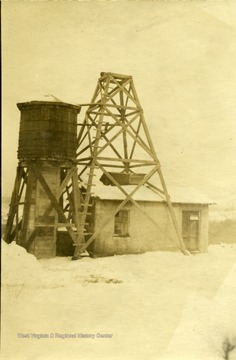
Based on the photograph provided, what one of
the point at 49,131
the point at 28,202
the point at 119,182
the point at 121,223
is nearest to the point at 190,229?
the point at 121,223

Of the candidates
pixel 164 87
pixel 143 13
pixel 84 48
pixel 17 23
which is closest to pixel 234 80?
pixel 164 87

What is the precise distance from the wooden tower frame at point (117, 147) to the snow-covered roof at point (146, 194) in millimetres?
122

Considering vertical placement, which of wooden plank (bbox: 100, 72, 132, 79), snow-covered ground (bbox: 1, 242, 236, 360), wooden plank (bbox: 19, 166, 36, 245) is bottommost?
snow-covered ground (bbox: 1, 242, 236, 360)

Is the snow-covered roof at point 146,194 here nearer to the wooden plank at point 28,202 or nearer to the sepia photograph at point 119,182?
the sepia photograph at point 119,182

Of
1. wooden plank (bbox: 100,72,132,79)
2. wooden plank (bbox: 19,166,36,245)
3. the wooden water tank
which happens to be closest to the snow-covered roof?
the wooden water tank

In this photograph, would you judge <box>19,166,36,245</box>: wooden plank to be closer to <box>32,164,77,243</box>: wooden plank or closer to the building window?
<box>32,164,77,243</box>: wooden plank

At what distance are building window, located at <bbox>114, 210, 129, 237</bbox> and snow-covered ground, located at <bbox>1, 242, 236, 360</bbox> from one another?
7.07 feet

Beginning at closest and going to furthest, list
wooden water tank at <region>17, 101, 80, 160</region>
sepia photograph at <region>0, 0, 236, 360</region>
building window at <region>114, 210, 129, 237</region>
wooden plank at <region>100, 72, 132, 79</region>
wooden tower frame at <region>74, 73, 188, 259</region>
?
sepia photograph at <region>0, 0, 236, 360</region>, wooden plank at <region>100, 72, 132, 79</region>, wooden water tank at <region>17, 101, 80, 160</region>, wooden tower frame at <region>74, 73, 188, 259</region>, building window at <region>114, 210, 129, 237</region>

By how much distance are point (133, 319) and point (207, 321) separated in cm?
174

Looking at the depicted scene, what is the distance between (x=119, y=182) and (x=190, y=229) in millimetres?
2594

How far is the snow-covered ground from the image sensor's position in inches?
316

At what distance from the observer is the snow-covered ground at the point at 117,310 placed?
8.02 m

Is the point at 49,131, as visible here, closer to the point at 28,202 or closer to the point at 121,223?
the point at 28,202

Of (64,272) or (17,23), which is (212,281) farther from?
(17,23)
